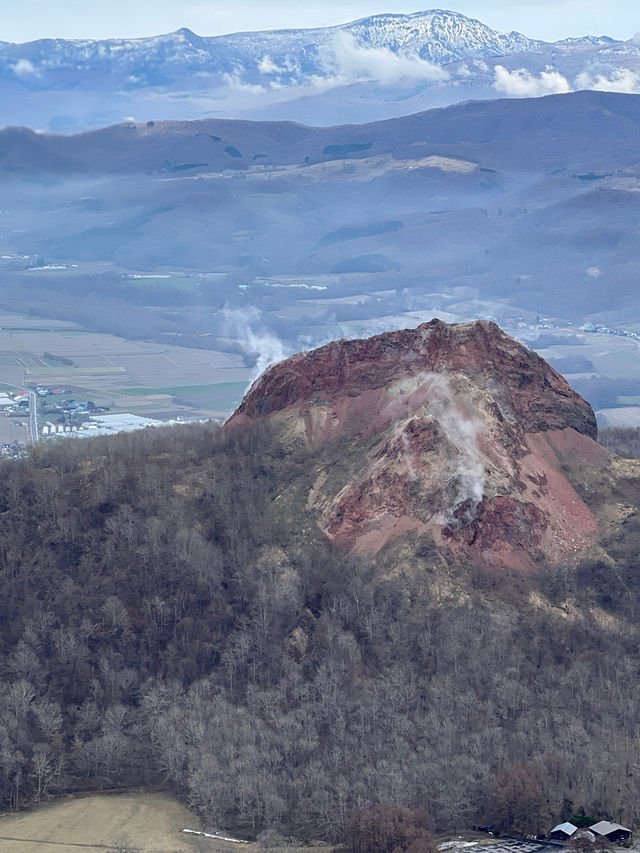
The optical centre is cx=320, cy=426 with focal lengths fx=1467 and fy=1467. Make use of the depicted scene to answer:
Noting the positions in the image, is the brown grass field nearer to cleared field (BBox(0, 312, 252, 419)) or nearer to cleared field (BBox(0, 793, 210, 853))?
cleared field (BBox(0, 793, 210, 853))

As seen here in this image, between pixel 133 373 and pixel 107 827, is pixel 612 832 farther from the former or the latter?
pixel 133 373

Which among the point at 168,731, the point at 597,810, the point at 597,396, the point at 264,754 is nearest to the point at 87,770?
the point at 168,731

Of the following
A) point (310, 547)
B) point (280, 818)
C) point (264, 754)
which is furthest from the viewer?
point (310, 547)

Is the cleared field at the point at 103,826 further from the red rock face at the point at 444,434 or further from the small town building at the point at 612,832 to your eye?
the red rock face at the point at 444,434

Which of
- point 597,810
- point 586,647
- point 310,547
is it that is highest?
point 310,547

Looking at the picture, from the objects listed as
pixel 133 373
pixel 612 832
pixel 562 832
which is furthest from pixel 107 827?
pixel 133 373

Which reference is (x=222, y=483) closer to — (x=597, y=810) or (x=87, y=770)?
(x=87, y=770)
